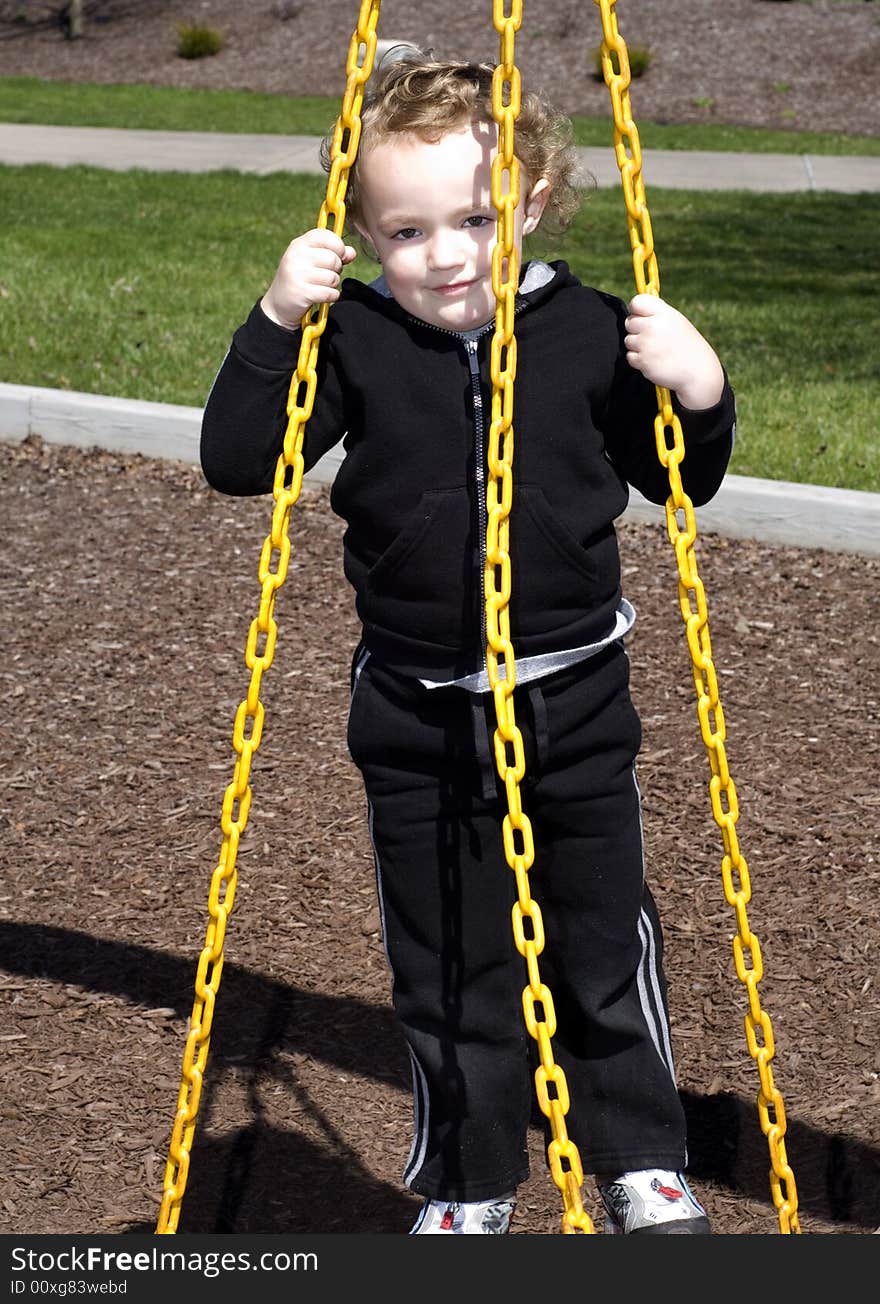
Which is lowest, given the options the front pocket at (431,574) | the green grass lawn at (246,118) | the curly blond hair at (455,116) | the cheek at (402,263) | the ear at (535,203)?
the green grass lawn at (246,118)

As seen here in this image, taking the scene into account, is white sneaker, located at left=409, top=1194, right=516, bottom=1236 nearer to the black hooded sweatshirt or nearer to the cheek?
the black hooded sweatshirt

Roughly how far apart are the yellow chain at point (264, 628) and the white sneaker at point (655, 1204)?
2.45ft

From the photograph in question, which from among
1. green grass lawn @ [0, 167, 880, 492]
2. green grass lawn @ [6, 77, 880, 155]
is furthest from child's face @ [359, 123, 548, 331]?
green grass lawn @ [6, 77, 880, 155]

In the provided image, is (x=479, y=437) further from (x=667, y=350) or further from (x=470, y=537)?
(x=667, y=350)

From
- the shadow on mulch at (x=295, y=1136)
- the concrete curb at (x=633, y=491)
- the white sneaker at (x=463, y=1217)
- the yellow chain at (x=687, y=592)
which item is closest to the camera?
the yellow chain at (x=687, y=592)

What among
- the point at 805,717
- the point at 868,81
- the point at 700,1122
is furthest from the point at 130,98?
the point at 700,1122

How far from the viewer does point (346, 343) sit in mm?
2342

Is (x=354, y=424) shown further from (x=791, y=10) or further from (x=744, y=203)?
(x=791, y=10)

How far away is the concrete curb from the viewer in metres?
5.76

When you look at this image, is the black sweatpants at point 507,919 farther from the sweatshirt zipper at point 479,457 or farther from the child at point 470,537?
the sweatshirt zipper at point 479,457

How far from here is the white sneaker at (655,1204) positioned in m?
2.54

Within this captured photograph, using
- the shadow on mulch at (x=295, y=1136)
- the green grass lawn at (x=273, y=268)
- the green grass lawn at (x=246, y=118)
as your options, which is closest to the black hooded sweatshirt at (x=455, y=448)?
the shadow on mulch at (x=295, y=1136)

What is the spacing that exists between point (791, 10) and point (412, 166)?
21.6m

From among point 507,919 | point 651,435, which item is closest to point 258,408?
point 651,435
